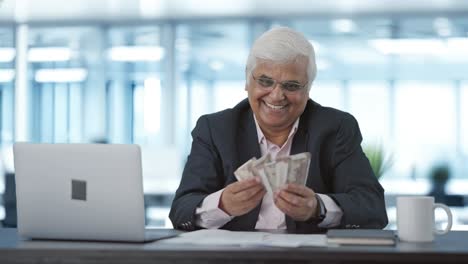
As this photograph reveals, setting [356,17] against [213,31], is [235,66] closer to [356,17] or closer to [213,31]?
[213,31]

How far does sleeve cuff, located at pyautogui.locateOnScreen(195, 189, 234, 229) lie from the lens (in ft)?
7.81

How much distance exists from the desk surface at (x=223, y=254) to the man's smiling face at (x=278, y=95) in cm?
87

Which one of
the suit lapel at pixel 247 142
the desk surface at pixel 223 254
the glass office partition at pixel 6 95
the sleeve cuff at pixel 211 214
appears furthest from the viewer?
the glass office partition at pixel 6 95

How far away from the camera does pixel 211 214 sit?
2.40 meters

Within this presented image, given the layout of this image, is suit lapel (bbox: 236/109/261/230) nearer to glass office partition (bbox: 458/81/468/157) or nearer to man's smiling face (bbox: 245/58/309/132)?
man's smiling face (bbox: 245/58/309/132)

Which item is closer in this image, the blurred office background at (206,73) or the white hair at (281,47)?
the white hair at (281,47)

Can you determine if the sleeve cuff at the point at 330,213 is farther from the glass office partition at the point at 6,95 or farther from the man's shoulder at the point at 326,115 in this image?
the glass office partition at the point at 6,95

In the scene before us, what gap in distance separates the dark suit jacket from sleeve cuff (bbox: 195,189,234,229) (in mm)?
94

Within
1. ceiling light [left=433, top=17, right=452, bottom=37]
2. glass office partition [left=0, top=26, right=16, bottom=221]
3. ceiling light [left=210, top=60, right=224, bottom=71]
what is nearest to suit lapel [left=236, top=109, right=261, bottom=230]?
ceiling light [left=210, top=60, right=224, bottom=71]

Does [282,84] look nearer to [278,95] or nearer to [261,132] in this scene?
[278,95]

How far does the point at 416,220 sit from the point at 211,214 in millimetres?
665

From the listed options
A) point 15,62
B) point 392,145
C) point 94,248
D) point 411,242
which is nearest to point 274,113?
point 411,242

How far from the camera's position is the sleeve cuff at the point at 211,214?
2.38 metres

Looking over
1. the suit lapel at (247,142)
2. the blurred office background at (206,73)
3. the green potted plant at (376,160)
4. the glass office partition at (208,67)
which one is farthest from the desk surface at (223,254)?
the glass office partition at (208,67)
